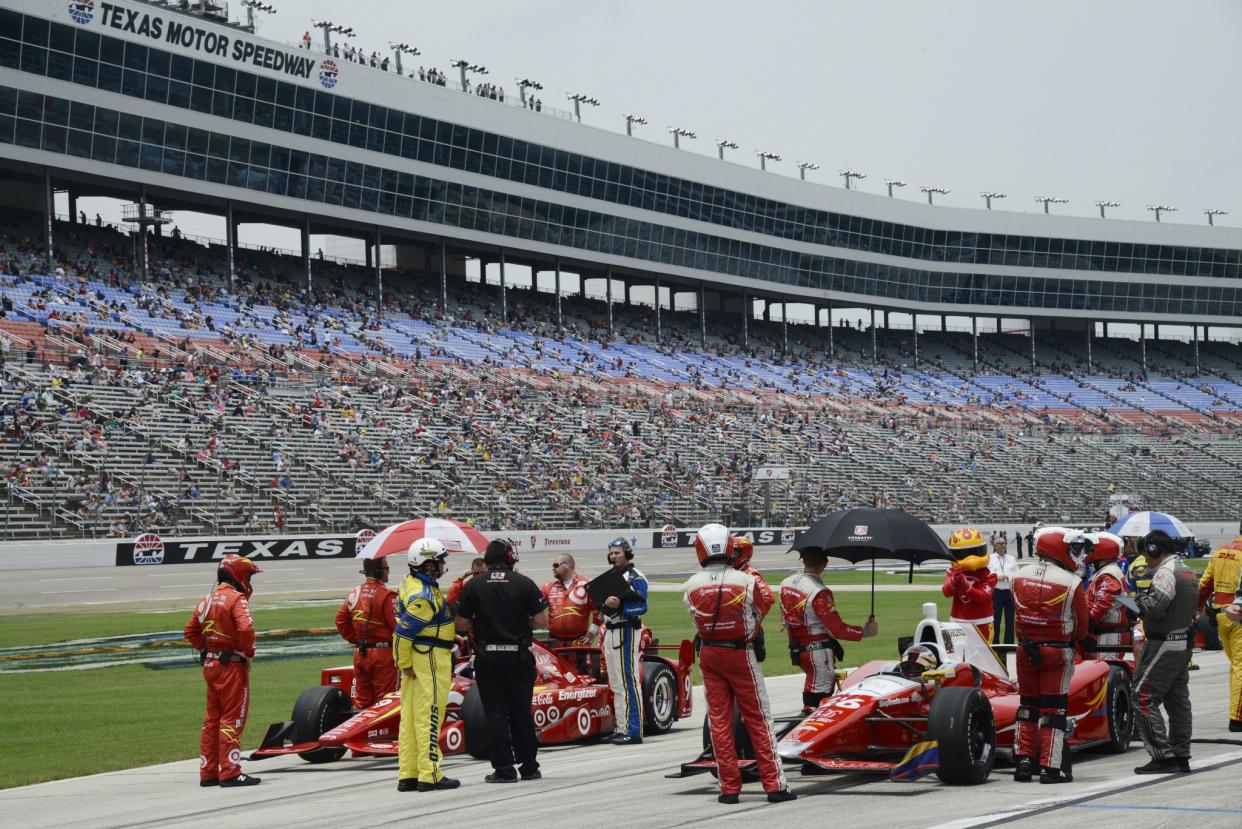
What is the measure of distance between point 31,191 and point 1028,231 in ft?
190

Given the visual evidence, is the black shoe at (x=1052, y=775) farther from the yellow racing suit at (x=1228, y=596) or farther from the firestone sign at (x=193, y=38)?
the firestone sign at (x=193, y=38)

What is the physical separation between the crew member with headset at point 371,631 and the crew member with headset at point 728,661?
359 centimetres

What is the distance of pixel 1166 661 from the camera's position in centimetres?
1111

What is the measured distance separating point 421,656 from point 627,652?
7.89 feet

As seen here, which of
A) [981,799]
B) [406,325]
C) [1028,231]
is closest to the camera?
[981,799]

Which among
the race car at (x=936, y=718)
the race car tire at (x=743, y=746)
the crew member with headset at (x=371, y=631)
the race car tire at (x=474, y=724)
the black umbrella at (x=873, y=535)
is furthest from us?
the crew member with headset at (x=371, y=631)

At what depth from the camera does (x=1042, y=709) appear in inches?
409

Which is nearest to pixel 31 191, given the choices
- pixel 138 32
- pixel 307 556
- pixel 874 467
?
pixel 138 32

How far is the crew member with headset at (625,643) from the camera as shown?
13.0 meters

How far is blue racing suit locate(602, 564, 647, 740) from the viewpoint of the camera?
13023 millimetres

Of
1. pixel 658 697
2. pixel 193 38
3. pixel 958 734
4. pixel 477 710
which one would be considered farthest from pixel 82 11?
pixel 958 734

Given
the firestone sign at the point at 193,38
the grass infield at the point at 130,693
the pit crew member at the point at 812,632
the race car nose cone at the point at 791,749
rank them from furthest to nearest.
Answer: the firestone sign at the point at 193,38 < the grass infield at the point at 130,693 < the pit crew member at the point at 812,632 < the race car nose cone at the point at 791,749

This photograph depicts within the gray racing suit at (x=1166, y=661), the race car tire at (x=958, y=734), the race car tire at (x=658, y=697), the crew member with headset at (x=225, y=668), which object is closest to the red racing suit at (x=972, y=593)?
the gray racing suit at (x=1166, y=661)

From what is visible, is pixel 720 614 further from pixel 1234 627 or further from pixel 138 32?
pixel 138 32
